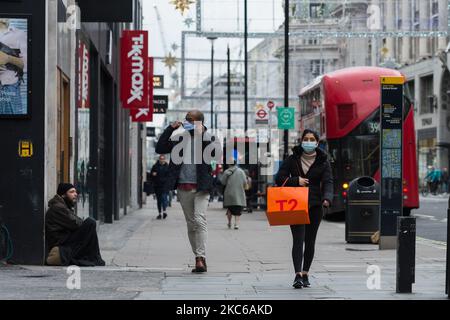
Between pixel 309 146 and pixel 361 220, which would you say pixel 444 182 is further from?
pixel 309 146

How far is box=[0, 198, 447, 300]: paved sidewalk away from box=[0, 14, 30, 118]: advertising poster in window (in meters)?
2.02

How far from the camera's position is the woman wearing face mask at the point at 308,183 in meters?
12.0

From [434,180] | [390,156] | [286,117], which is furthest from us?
[434,180]

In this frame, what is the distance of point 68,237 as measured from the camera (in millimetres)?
14297

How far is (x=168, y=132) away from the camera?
1365 cm

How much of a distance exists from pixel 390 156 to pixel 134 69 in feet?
45.6

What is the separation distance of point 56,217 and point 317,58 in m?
75.6

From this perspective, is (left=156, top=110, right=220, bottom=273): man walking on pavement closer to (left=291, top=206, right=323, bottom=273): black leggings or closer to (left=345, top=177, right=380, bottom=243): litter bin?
(left=291, top=206, right=323, bottom=273): black leggings

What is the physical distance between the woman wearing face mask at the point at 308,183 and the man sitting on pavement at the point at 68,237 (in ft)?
10.8

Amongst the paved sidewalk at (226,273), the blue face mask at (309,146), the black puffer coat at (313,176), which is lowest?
the paved sidewalk at (226,273)

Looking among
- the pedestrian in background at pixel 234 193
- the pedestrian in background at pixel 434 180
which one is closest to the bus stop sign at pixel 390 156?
the pedestrian in background at pixel 234 193

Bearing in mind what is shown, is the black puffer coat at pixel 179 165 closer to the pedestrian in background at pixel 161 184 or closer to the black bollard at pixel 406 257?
the black bollard at pixel 406 257

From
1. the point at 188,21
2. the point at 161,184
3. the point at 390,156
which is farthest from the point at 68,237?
the point at 188,21

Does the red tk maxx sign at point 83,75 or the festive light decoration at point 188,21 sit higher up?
the festive light decoration at point 188,21
